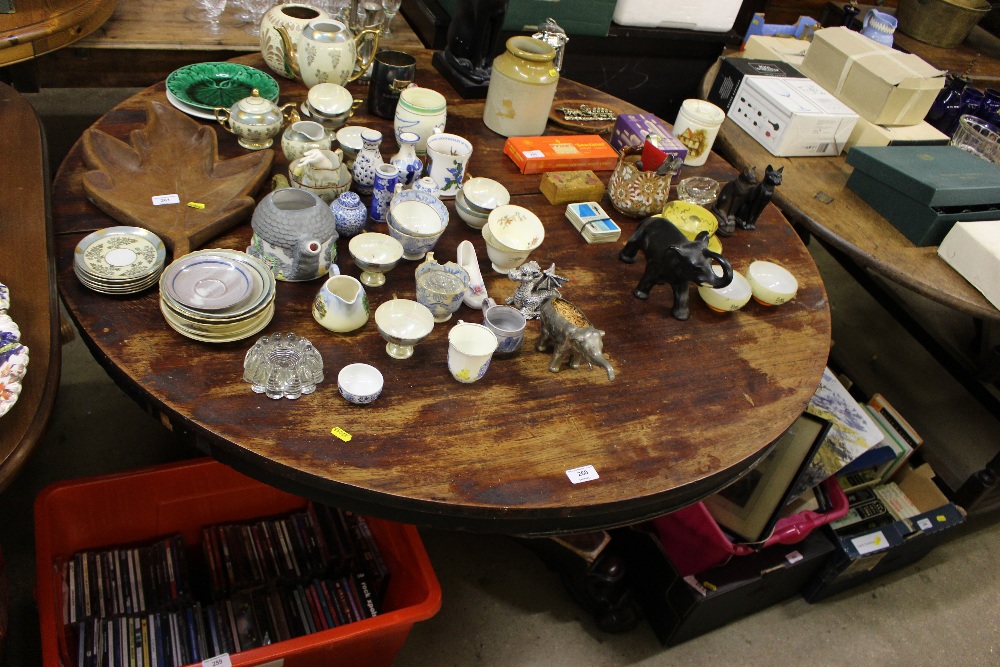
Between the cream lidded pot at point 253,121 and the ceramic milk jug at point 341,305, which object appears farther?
the cream lidded pot at point 253,121

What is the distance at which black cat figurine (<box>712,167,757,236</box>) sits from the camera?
5.69ft

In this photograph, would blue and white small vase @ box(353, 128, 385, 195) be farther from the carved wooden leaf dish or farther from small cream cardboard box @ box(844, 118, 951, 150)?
small cream cardboard box @ box(844, 118, 951, 150)

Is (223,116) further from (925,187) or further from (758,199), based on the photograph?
(925,187)

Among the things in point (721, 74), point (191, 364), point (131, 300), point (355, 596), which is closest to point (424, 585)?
point (355, 596)

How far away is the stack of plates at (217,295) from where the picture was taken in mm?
1194

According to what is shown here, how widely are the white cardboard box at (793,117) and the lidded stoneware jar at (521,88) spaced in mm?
731

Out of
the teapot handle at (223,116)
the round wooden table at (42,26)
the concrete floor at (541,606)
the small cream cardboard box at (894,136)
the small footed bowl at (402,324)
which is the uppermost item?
the small cream cardboard box at (894,136)

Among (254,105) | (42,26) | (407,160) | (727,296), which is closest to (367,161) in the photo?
(407,160)

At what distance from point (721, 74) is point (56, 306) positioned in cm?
204

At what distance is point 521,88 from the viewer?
1.84 metres

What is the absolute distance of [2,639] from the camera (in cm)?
139

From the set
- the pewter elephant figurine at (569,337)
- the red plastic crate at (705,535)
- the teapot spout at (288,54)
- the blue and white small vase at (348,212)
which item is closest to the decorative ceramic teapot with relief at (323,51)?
the teapot spout at (288,54)

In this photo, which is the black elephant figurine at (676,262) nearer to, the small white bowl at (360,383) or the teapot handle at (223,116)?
the small white bowl at (360,383)

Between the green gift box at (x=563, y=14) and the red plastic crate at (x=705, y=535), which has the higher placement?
the green gift box at (x=563, y=14)
